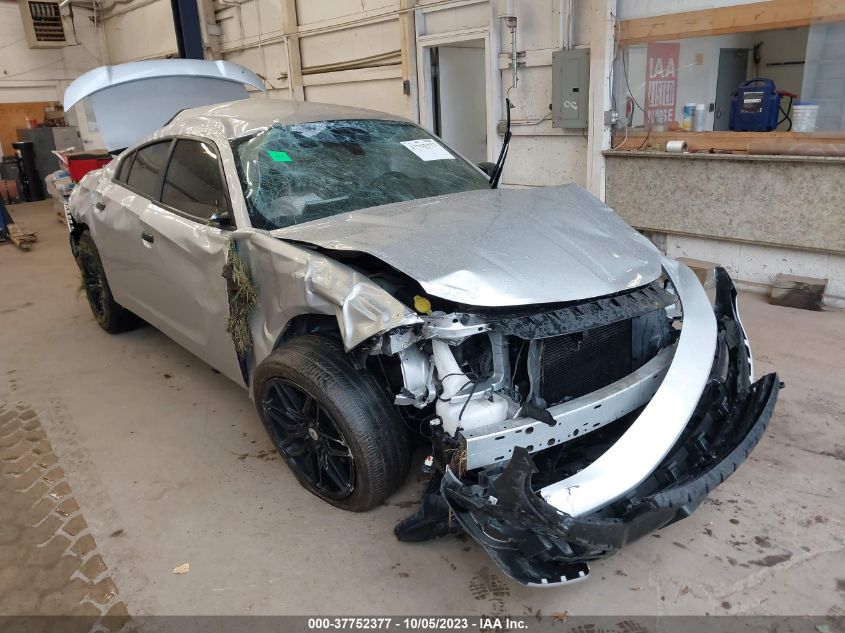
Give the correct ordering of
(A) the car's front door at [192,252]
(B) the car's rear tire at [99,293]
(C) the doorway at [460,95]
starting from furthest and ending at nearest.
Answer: (C) the doorway at [460,95] < (B) the car's rear tire at [99,293] < (A) the car's front door at [192,252]

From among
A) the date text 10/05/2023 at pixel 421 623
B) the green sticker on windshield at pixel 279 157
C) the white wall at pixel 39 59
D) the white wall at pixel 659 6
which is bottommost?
the date text 10/05/2023 at pixel 421 623

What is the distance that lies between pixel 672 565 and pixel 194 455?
2191 millimetres

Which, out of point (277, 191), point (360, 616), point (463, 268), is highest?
point (277, 191)

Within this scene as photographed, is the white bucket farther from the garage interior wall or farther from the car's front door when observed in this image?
the car's front door

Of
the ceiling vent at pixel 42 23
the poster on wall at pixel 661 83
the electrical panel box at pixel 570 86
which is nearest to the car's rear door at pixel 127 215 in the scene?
the electrical panel box at pixel 570 86

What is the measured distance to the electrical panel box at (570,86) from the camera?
18.6ft

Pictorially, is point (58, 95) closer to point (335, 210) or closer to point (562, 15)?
point (562, 15)

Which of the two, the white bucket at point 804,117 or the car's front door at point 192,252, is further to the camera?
the white bucket at point 804,117

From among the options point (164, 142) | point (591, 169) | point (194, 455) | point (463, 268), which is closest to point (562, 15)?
point (591, 169)

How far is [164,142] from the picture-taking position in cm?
353

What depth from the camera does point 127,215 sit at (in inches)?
143

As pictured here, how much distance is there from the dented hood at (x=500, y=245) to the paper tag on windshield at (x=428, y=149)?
55cm

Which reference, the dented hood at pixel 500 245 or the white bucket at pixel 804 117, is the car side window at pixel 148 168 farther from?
the white bucket at pixel 804 117

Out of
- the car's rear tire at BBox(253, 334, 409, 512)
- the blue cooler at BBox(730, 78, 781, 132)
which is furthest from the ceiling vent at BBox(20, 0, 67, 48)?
the car's rear tire at BBox(253, 334, 409, 512)
